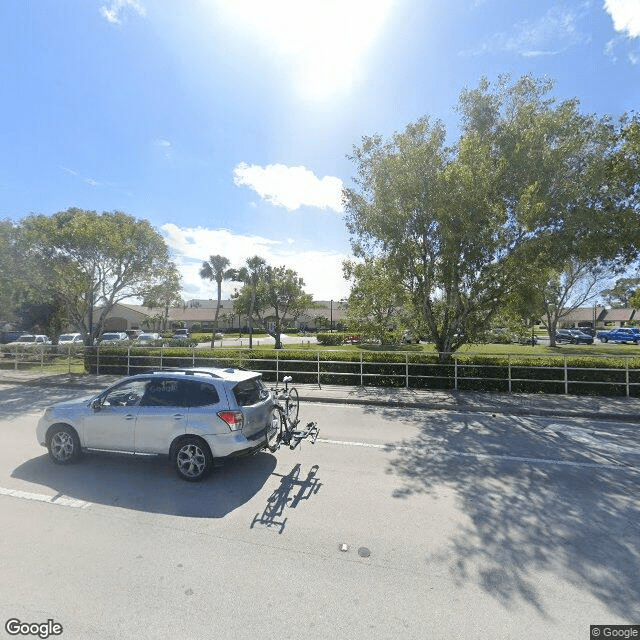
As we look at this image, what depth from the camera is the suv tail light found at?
5.69 metres

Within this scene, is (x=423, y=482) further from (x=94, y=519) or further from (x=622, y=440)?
(x=622, y=440)

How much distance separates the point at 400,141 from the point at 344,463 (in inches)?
388

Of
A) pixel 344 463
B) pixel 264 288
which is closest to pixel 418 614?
pixel 344 463

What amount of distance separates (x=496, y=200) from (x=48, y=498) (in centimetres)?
1197

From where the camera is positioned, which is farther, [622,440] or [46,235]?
[46,235]

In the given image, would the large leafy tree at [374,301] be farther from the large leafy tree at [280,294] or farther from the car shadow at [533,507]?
the large leafy tree at [280,294]

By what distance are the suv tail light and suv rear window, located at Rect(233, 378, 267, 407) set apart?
0.68ft

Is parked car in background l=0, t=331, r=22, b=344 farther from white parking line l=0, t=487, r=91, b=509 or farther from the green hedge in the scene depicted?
white parking line l=0, t=487, r=91, b=509

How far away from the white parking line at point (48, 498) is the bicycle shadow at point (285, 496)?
2218 mm

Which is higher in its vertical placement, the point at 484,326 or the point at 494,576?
the point at 484,326

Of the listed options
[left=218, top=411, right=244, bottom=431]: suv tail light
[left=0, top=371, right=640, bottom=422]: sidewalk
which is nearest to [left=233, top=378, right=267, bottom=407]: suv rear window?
[left=218, top=411, right=244, bottom=431]: suv tail light

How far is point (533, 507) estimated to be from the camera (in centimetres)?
491

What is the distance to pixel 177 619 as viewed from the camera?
3035mm

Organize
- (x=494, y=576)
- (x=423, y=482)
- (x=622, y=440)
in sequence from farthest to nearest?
A: (x=622, y=440) < (x=423, y=482) < (x=494, y=576)
